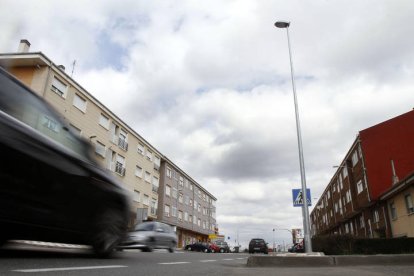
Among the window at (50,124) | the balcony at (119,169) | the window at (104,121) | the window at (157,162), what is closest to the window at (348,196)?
the window at (157,162)

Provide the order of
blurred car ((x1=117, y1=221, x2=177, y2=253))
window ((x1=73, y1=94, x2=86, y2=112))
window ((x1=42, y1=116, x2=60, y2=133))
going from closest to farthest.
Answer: window ((x1=42, y1=116, x2=60, y2=133))
blurred car ((x1=117, y1=221, x2=177, y2=253))
window ((x1=73, y1=94, x2=86, y2=112))

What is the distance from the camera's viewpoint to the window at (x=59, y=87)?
2735 cm

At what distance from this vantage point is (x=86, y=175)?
491cm

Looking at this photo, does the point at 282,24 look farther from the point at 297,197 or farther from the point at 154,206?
the point at 154,206

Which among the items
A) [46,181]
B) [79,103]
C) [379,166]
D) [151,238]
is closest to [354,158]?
[379,166]

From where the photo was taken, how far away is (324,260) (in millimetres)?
7824

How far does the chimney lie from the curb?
27.5 meters

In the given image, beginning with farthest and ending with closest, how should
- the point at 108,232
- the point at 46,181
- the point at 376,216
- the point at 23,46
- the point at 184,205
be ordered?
the point at 184,205
the point at 376,216
the point at 23,46
the point at 108,232
the point at 46,181

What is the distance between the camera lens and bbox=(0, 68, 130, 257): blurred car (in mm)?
3787

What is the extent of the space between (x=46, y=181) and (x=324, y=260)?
233 inches

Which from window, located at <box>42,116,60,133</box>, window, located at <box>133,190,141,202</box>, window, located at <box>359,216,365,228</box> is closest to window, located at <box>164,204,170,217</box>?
window, located at <box>133,190,141,202</box>

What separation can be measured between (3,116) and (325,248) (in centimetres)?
1567

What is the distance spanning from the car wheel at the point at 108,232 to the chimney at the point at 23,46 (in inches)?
1084

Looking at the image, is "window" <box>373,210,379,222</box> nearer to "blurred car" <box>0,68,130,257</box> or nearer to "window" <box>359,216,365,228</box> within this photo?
"window" <box>359,216,365,228</box>
